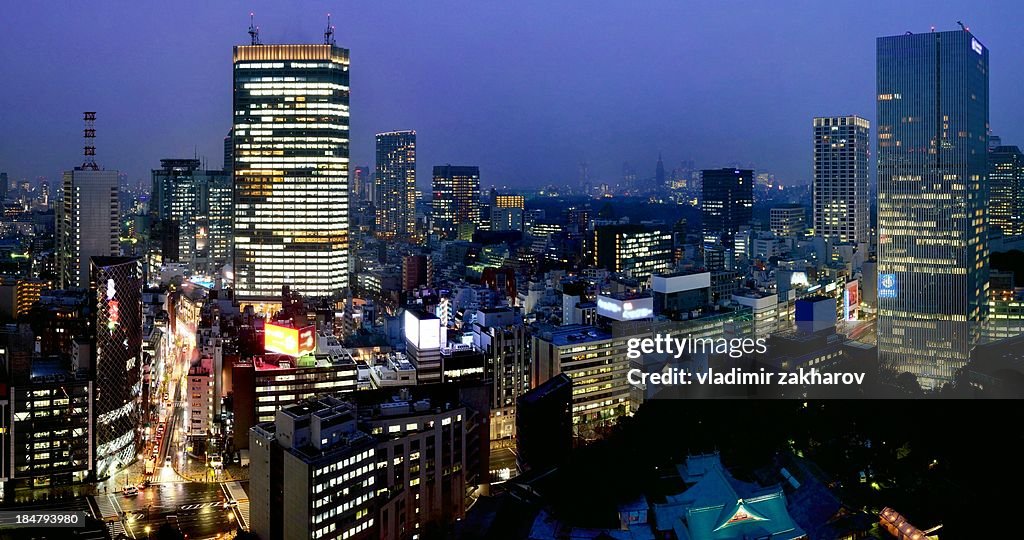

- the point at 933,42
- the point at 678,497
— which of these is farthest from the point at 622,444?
the point at 933,42

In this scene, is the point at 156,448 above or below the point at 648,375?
below

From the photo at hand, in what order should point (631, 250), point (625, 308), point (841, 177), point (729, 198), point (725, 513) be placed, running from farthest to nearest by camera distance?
point (729, 198), point (841, 177), point (631, 250), point (625, 308), point (725, 513)

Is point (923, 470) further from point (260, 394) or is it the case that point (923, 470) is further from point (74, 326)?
point (74, 326)

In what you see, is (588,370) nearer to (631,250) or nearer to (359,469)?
(359,469)

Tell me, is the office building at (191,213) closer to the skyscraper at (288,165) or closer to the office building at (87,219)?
the office building at (87,219)

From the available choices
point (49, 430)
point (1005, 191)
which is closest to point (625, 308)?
point (49, 430)

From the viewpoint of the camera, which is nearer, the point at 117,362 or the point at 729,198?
the point at 117,362
